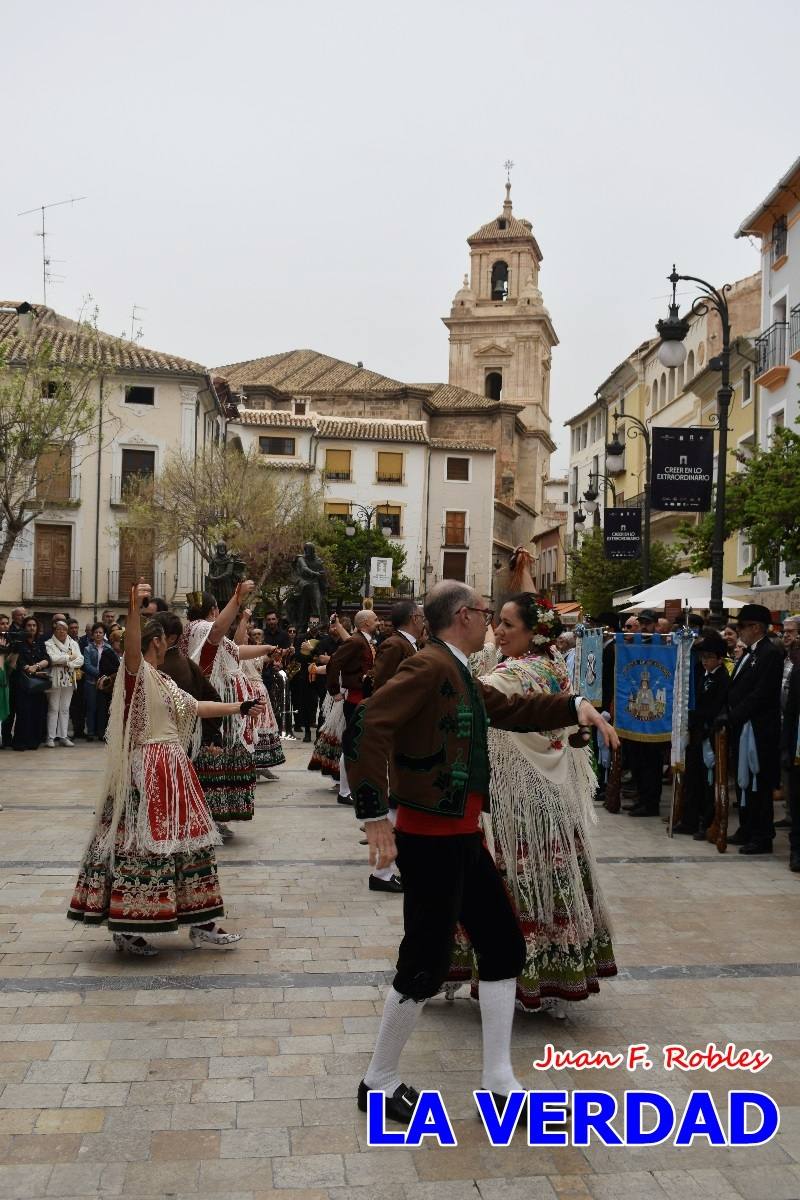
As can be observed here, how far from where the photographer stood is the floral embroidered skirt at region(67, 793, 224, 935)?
6.11 metres

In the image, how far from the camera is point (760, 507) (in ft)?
51.7

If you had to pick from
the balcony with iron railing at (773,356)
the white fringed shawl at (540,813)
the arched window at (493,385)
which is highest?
the arched window at (493,385)

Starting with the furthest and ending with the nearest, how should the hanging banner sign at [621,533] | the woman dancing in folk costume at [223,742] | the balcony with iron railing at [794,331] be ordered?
the balcony with iron railing at [794,331] < the hanging banner sign at [621,533] < the woman dancing in folk costume at [223,742]

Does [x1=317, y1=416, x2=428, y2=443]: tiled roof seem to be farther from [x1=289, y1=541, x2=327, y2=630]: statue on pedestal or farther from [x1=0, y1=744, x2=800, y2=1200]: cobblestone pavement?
[x1=0, y1=744, x2=800, y2=1200]: cobblestone pavement

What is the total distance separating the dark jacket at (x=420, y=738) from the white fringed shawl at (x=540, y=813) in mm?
948

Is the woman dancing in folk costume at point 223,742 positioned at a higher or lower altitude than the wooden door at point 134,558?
lower

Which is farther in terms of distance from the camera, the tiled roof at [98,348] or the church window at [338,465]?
the church window at [338,465]

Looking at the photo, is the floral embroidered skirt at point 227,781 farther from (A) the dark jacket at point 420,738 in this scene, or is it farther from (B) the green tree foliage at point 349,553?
(B) the green tree foliage at point 349,553

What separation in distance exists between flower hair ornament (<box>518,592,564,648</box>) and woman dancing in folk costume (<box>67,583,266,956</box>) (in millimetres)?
1798

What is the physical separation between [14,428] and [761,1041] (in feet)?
74.5

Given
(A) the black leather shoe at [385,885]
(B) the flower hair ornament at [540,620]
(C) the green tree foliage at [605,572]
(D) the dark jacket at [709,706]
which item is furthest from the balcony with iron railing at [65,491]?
(B) the flower hair ornament at [540,620]

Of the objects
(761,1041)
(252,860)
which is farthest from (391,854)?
(252,860)

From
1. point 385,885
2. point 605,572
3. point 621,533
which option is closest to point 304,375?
point 605,572

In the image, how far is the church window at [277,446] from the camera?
6150 centimetres
